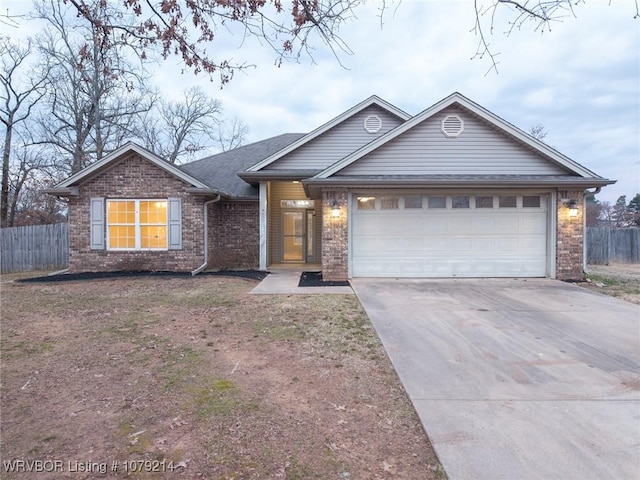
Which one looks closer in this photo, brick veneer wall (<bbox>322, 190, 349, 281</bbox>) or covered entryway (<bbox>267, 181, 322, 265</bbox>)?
brick veneer wall (<bbox>322, 190, 349, 281</bbox>)

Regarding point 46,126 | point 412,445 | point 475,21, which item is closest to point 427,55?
point 475,21

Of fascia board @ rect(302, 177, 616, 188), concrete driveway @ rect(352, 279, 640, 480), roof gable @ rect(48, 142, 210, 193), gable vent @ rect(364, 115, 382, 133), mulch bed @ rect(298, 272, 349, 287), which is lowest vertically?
concrete driveway @ rect(352, 279, 640, 480)

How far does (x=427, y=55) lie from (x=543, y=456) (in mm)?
4166

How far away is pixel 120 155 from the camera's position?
11.3m

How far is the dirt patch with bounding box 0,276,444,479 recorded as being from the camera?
2385 mm

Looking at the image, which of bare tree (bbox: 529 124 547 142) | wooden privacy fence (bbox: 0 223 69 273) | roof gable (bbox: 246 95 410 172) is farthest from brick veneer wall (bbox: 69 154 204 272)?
bare tree (bbox: 529 124 547 142)

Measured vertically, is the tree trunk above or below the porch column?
above

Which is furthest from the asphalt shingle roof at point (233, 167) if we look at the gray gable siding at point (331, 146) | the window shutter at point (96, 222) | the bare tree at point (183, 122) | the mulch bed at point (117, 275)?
the bare tree at point (183, 122)

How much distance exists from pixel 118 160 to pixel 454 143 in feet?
33.7

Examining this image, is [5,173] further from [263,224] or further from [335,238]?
[335,238]

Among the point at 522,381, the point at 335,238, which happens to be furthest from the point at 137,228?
the point at 522,381

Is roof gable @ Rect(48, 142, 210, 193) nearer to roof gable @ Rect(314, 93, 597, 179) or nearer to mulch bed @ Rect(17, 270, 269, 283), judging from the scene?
mulch bed @ Rect(17, 270, 269, 283)

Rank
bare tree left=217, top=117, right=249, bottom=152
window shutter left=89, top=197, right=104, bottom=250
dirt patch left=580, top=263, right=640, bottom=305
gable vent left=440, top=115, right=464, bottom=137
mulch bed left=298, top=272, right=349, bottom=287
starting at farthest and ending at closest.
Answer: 1. bare tree left=217, top=117, right=249, bottom=152
2. window shutter left=89, top=197, right=104, bottom=250
3. gable vent left=440, top=115, right=464, bottom=137
4. mulch bed left=298, top=272, right=349, bottom=287
5. dirt patch left=580, top=263, right=640, bottom=305

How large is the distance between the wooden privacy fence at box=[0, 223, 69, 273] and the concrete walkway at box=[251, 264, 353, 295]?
932cm
